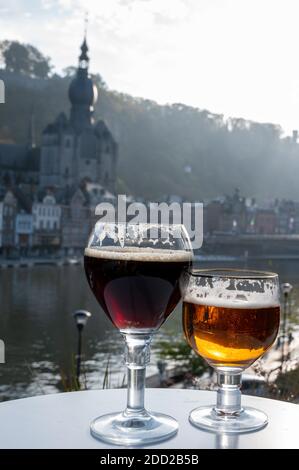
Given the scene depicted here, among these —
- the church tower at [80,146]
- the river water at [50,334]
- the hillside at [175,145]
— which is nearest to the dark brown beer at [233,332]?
the river water at [50,334]

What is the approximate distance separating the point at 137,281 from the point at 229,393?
15 centimetres

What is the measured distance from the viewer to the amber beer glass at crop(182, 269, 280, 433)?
671 millimetres

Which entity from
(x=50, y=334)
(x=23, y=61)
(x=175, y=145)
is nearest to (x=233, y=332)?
(x=50, y=334)

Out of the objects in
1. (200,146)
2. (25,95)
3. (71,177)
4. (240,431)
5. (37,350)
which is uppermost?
(25,95)

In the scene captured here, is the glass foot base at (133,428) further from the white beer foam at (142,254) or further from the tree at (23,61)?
the tree at (23,61)

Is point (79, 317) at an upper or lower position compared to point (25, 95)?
lower

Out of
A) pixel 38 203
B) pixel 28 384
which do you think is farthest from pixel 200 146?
pixel 28 384

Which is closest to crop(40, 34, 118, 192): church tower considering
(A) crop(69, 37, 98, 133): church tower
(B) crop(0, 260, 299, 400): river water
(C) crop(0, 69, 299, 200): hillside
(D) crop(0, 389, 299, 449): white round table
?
(A) crop(69, 37, 98, 133): church tower

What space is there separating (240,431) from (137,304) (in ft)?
0.51

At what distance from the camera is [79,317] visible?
6051 mm

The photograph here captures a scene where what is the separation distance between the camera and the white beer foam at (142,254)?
668mm

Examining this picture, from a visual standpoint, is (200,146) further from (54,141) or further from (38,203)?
(38,203)

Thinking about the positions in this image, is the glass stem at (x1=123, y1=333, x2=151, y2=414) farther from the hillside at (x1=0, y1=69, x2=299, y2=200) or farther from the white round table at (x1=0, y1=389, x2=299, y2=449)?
the hillside at (x1=0, y1=69, x2=299, y2=200)
